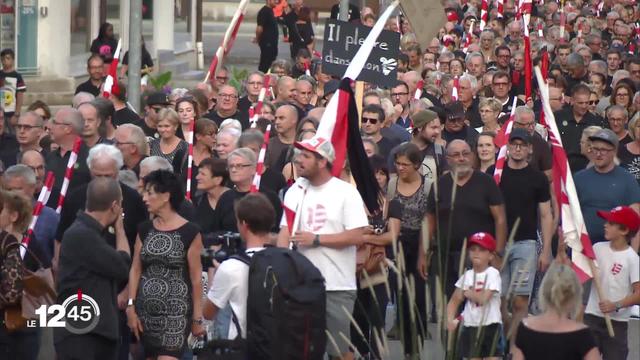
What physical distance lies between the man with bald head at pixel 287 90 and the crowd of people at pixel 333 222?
3 centimetres

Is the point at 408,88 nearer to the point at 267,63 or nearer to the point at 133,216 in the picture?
the point at 133,216

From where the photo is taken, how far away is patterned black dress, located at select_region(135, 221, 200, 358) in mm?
9617

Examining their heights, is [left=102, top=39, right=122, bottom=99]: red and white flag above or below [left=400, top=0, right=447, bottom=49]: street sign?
below

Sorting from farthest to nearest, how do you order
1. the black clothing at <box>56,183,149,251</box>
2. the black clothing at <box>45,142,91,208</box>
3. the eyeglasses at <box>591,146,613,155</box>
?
the eyeglasses at <box>591,146,613,155</box>, the black clothing at <box>45,142,91,208</box>, the black clothing at <box>56,183,149,251</box>

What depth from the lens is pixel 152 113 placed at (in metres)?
14.6

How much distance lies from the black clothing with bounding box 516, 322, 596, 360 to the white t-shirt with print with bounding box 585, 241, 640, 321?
297 centimetres

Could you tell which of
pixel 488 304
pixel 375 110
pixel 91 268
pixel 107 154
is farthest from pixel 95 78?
pixel 91 268

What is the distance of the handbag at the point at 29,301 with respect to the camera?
9.30 metres

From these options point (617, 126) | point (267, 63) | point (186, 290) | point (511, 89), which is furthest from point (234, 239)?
point (267, 63)

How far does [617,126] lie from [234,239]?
6.74 metres

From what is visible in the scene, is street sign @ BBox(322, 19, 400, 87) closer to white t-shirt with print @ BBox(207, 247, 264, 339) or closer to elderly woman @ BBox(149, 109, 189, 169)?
elderly woman @ BBox(149, 109, 189, 169)

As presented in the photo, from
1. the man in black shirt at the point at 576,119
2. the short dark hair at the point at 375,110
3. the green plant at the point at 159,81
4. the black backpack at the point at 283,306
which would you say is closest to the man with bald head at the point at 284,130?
the short dark hair at the point at 375,110

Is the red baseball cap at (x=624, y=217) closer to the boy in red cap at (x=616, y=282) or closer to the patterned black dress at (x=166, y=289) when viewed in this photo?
the boy in red cap at (x=616, y=282)

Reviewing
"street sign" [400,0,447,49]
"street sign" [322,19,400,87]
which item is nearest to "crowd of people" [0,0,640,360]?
"street sign" [322,19,400,87]
